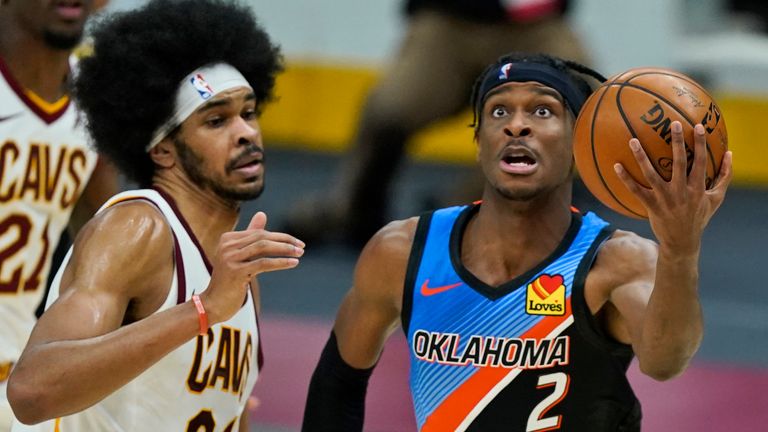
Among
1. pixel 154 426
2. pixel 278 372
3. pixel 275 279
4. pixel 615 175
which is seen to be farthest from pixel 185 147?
pixel 275 279

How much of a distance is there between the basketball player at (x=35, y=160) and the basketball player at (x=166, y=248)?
109 centimetres

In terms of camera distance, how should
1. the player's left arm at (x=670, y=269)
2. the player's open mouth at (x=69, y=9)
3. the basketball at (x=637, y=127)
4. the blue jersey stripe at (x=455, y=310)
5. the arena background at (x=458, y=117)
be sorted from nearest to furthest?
the player's left arm at (x=670, y=269) < the basketball at (x=637, y=127) < the blue jersey stripe at (x=455, y=310) < the player's open mouth at (x=69, y=9) < the arena background at (x=458, y=117)

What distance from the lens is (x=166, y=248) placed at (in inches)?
184

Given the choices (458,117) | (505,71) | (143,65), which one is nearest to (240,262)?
(143,65)

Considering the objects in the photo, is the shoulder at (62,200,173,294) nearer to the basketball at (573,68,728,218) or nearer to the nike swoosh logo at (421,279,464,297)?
the nike swoosh logo at (421,279,464,297)

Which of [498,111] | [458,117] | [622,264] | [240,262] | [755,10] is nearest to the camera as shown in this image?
[240,262]

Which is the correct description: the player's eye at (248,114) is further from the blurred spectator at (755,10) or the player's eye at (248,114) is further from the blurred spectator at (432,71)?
the blurred spectator at (755,10)

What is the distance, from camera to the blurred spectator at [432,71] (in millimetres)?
11789

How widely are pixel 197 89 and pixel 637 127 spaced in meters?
1.43

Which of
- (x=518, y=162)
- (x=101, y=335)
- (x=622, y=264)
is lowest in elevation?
(x=101, y=335)

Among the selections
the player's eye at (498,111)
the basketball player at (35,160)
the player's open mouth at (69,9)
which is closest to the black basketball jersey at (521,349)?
the player's eye at (498,111)

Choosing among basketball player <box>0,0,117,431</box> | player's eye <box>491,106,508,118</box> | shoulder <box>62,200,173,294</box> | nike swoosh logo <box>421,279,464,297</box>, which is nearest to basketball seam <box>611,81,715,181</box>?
player's eye <box>491,106,508,118</box>

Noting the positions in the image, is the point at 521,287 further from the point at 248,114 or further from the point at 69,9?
the point at 69,9

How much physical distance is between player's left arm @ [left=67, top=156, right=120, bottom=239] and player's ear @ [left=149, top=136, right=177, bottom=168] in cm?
144
